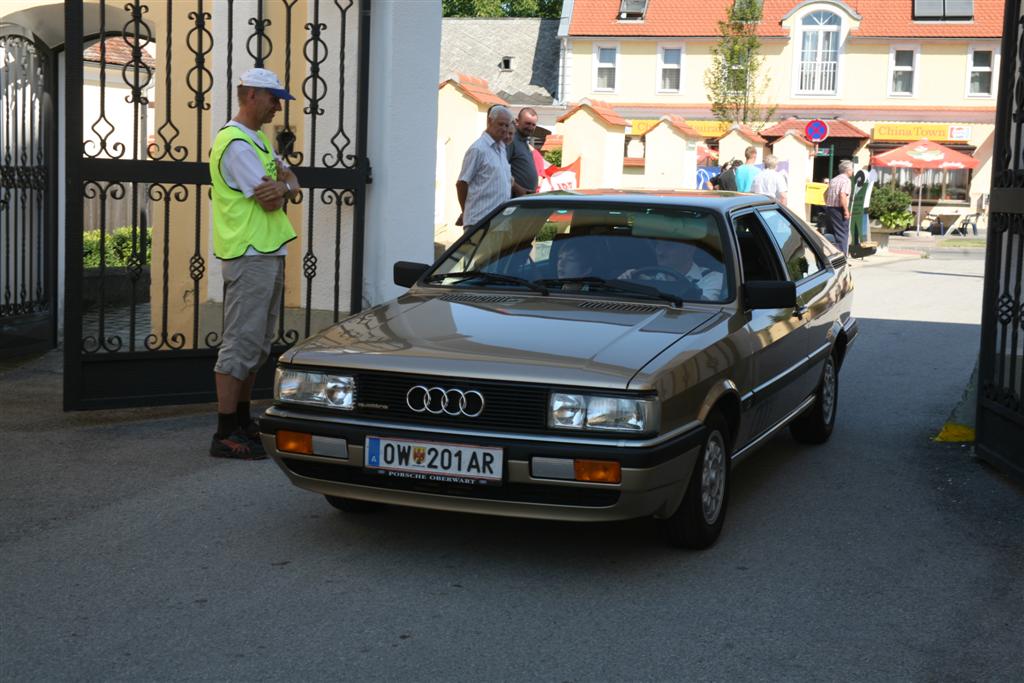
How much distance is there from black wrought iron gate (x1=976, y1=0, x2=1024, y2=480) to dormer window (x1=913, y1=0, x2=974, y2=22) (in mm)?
45412

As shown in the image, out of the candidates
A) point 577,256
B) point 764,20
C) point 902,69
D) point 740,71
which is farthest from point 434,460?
point 764,20

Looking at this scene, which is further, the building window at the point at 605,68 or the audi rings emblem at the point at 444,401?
the building window at the point at 605,68

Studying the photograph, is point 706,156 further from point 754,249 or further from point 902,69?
point 754,249

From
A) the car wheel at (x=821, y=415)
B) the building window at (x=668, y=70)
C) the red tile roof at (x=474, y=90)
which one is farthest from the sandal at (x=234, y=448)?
the building window at (x=668, y=70)

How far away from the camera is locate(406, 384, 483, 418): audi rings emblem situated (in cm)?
509

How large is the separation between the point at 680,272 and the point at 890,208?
1137 inches

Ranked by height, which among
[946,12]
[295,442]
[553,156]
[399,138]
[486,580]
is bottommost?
[486,580]

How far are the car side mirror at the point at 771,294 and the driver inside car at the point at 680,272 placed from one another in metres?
0.16

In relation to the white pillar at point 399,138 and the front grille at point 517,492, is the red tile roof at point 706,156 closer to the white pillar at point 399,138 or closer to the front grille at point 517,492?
the white pillar at point 399,138

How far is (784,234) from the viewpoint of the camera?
24.4ft

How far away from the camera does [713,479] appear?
562cm

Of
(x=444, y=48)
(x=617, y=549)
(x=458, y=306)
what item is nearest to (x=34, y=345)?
(x=458, y=306)

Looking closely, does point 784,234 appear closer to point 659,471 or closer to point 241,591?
point 659,471

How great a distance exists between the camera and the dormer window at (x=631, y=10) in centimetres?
5259
